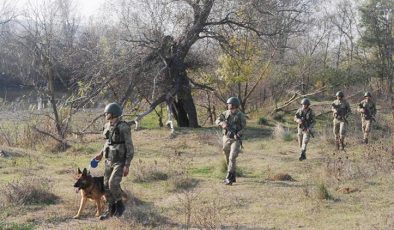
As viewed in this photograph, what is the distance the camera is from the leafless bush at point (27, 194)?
8508 mm

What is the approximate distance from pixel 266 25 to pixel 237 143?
996 centimetres

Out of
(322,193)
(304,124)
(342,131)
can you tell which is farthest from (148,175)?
(342,131)

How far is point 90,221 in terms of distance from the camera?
7512mm

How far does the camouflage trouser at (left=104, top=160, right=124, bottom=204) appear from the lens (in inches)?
292

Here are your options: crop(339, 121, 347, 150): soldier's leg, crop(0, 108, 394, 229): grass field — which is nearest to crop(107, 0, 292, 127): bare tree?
crop(0, 108, 394, 229): grass field

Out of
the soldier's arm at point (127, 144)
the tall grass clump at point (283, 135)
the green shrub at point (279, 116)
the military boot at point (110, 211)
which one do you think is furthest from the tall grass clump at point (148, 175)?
the green shrub at point (279, 116)

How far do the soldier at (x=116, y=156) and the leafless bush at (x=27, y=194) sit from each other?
1669mm

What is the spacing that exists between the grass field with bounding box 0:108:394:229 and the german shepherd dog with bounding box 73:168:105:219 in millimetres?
230

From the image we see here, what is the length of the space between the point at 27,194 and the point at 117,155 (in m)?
2.16

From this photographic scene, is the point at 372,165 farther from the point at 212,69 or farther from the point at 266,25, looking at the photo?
the point at 212,69

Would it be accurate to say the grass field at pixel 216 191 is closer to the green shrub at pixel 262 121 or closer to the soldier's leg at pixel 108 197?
the soldier's leg at pixel 108 197

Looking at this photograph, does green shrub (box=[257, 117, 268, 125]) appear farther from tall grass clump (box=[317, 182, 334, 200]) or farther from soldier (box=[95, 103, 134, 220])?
soldier (box=[95, 103, 134, 220])

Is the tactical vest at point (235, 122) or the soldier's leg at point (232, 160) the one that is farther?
the tactical vest at point (235, 122)

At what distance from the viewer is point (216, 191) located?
9.48 metres
